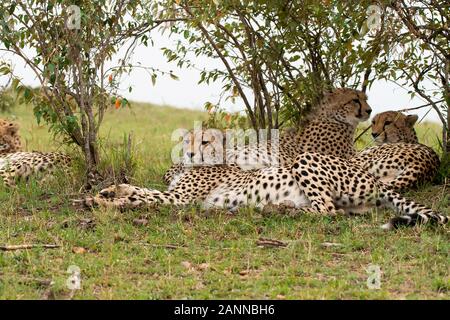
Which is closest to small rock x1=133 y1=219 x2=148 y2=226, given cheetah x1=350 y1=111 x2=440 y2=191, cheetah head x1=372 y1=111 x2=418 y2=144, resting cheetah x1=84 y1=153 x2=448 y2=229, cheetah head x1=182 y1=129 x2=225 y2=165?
resting cheetah x1=84 y1=153 x2=448 y2=229

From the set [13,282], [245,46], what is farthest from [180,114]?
[13,282]

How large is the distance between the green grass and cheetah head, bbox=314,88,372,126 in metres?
1.47

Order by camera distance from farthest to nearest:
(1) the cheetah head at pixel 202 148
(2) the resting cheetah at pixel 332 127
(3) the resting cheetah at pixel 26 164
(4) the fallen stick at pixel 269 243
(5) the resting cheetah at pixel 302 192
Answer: (2) the resting cheetah at pixel 332 127 < (3) the resting cheetah at pixel 26 164 < (1) the cheetah head at pixel 202 148 < (5) the resting cheetah at pixel 302 192 < (4) the fallen stick at pixel 269 243

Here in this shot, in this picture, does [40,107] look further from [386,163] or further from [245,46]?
[386,163]

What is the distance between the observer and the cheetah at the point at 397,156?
26.5 ft

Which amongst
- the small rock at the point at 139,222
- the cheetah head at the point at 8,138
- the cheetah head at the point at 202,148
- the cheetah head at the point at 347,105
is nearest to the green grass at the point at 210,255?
the small rock at the point at 139,222

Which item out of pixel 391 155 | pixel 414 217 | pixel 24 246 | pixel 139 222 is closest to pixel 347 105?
pixel 391 155

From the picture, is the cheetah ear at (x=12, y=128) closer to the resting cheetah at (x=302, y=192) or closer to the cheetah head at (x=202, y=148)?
the cheetah head at (x=202, y=148)

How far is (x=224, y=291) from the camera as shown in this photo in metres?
5.21

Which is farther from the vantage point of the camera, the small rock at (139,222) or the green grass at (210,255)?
the small rock at (139,222)

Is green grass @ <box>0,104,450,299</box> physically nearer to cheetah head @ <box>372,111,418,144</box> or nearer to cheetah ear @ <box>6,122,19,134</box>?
cheetah head @ <box>372,111,418,144</box>

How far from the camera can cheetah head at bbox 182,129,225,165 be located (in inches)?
310

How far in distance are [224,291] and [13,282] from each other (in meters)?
1.25

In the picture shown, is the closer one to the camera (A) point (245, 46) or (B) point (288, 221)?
(B) point (288, 221)
